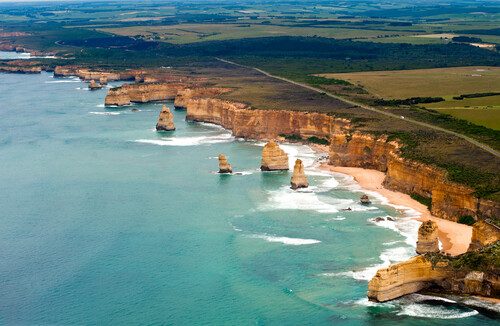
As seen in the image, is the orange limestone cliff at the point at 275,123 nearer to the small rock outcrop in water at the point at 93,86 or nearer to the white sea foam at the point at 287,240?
the white sea foam at the point at 287,240

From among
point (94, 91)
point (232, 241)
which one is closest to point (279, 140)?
point (232, 241)

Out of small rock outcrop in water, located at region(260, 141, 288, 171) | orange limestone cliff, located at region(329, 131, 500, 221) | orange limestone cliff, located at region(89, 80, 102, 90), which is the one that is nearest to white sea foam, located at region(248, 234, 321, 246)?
orange limestone cliff, located at region(329, 131, 500, 221)

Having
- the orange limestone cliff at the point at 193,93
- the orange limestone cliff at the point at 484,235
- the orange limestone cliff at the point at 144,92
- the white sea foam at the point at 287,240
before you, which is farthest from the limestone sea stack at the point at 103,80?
the orange limestone cliff at the point at 484,235

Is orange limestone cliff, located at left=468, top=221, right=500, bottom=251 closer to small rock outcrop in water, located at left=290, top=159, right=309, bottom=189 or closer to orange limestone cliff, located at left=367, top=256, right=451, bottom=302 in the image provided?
orange limestone cliff, located at left=367, top=256, right=451, bottom=302

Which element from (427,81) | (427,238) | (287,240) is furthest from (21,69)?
(427,238)

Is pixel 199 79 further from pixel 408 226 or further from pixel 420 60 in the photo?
pixel 408 226
